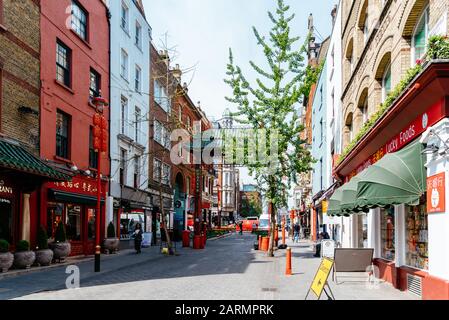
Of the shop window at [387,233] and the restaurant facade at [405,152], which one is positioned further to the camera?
the shop window at [387,233]

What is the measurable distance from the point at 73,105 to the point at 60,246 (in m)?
6.67

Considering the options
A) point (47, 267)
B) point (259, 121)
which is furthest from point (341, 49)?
point (47, 267)

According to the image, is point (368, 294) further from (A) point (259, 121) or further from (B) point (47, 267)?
(A) point (259, 121)

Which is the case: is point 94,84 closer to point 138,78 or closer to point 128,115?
point 128,115

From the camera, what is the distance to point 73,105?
22.0 m

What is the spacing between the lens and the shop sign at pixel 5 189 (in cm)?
1620

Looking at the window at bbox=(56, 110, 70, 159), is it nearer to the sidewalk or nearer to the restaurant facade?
the sidewalk

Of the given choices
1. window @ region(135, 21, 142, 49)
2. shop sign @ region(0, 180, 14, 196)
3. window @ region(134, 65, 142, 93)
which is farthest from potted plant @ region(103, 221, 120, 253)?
window @ region(135, 21, 142, 49)

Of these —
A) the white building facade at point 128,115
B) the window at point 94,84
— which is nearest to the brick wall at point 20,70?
the window at point 94,84

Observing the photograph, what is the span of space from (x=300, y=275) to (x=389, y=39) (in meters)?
7.55

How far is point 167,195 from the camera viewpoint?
133 feet

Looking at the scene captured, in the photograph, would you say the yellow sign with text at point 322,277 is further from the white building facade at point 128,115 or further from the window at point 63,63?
the white building facade at point 128,115

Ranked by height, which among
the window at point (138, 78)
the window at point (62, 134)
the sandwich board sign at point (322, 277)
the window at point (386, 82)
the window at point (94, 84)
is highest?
the window at point (138, 78)

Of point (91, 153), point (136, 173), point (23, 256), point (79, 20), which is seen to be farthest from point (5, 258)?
point (136, 173)
